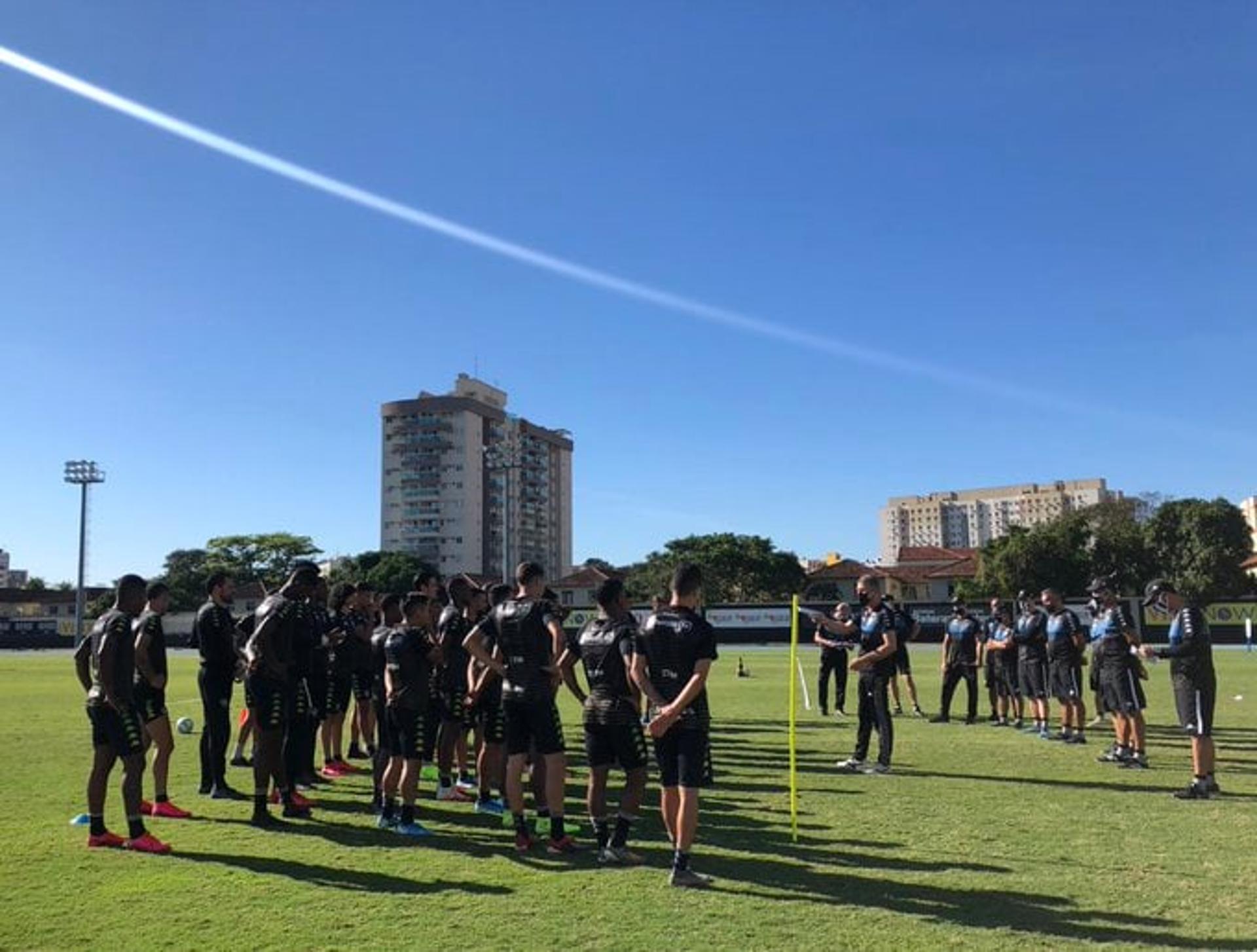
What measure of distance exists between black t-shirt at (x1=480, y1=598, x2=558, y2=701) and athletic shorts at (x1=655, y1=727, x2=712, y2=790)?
1.25 meters

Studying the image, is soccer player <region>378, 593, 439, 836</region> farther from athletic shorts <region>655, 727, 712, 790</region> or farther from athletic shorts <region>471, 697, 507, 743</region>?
athletic shorts <region>655, 727, 712, 790</region>

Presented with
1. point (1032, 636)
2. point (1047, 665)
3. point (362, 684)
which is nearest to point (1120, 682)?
point (1032, 636)

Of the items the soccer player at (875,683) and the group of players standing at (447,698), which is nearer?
the group of players standing at (447,698)

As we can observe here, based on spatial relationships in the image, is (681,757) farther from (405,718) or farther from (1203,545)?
(1203,545)

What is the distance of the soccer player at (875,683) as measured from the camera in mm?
10906

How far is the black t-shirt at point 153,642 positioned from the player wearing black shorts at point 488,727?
2.76 m

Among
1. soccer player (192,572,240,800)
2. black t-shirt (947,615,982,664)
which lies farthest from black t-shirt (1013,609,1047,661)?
soccer player (192,572,240,800)

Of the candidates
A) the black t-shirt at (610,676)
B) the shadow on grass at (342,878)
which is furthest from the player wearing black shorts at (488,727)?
the shadow on grass at (342,878)

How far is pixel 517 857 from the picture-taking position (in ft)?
23.5

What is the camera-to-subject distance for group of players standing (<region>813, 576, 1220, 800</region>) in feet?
31.4

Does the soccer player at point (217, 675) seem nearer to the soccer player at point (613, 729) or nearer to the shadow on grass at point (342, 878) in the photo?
the shadow on grass at point (342, 878)

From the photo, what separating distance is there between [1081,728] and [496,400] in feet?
488

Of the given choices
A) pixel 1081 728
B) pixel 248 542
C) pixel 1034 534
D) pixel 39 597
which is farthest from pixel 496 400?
pixel 1081 728

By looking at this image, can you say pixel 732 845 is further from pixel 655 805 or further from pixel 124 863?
pixel 124 863
